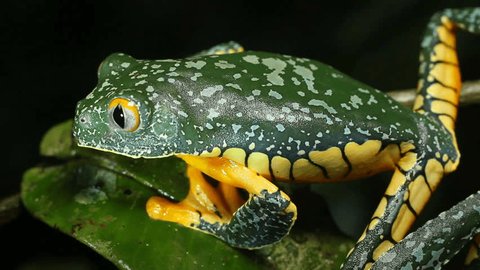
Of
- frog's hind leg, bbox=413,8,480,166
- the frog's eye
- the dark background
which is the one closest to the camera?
the frog's eye

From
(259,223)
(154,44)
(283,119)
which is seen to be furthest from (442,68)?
(154,44)

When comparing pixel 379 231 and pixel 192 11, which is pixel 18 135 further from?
pixel 379 231

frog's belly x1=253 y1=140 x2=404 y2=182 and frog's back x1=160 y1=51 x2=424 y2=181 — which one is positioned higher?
frog's back x1=160 y1=51 x2=424 y2=181

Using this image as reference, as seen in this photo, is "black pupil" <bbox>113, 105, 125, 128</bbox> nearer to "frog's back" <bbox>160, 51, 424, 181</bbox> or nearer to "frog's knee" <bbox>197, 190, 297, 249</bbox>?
"frog's back" <bbox>160, 51, 424, 181</bbox>

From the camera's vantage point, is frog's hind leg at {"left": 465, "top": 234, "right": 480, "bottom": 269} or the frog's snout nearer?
the frog's snout

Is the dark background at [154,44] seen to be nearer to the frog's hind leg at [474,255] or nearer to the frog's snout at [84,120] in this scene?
the frog's hind leg at [474,255]

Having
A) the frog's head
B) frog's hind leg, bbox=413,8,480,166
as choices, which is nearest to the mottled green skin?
the frog's head

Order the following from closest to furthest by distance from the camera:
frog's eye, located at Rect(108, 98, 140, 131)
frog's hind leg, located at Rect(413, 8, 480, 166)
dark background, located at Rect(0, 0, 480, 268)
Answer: frog's eye, located at Rect(108, 98, 140, 131), frog's hind leg, located at Rect(413, 8, 480, 166), dark background, located at Rect(0, 0, 480, 268)

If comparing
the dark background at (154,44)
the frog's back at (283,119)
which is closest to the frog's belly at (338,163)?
the frog's back at (283,119)
